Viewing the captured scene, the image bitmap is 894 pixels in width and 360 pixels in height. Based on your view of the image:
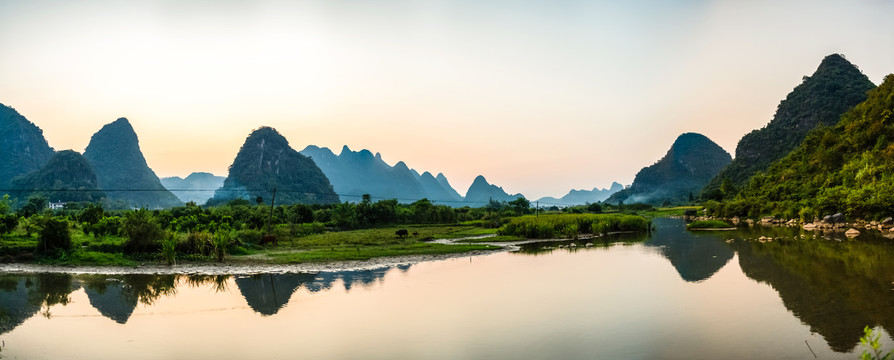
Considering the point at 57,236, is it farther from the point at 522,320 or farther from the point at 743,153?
the point at 743,153

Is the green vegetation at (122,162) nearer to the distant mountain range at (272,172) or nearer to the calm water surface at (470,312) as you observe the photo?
the distant mountain range at (272,172)

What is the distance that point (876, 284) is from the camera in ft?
44.1

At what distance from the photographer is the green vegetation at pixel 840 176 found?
3459 cm

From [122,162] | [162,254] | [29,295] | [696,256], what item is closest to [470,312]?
Answer: [29,295]

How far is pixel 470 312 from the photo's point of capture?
40.1 ft

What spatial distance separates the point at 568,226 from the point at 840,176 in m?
25.3

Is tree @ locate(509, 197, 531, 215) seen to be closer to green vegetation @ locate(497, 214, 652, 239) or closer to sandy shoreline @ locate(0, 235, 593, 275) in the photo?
green vegetation @ locate(497, 214, 652, 239)

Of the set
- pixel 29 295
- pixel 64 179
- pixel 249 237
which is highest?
pixel 64 179

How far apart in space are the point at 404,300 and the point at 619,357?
6935 mm

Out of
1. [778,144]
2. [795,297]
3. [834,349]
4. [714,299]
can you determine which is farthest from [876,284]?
[778,144]

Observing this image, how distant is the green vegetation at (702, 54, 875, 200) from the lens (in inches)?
4097

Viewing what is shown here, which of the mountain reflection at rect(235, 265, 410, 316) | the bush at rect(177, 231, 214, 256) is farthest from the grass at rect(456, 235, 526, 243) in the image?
the bush at rect(177, 231, 214, 256)

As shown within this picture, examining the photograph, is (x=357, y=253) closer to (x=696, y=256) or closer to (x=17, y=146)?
(x=696, y=256)

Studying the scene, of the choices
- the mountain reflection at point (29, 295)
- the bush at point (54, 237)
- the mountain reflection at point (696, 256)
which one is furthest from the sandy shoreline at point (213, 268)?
the mountain reflection at point (696, 256)
